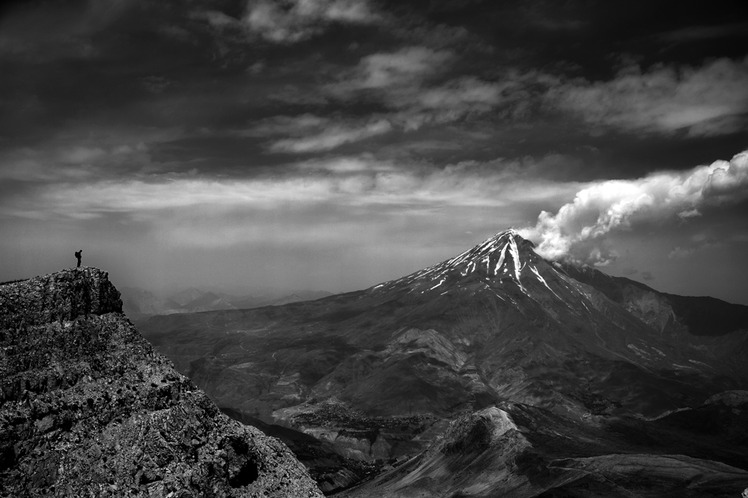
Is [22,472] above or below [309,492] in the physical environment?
above

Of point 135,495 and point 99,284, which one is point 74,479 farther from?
point 99,284

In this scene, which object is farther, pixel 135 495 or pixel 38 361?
pixel 38 361

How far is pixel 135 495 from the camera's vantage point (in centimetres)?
3816

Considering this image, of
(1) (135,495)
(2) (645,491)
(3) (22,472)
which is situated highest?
(3) (22,472)

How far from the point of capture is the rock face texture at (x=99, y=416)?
38.5 meters

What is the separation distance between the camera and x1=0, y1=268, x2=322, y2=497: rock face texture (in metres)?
38.5

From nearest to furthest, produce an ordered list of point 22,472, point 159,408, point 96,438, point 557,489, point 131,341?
point 22,472 → point 96,438 → point 159,408 → point 131,341 → point 557,489

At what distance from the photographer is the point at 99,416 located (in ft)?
135

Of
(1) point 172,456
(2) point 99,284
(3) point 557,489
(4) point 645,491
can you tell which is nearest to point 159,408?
(1) point 172,456

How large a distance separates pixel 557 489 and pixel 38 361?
612 feet

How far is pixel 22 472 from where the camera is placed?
37750 mm

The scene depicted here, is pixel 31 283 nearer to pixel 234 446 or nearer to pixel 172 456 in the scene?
pixel 172 456

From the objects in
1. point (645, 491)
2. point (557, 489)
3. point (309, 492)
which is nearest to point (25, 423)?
point (309, 492)

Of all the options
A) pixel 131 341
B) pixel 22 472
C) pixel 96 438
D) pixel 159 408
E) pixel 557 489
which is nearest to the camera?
pixel 22 472
